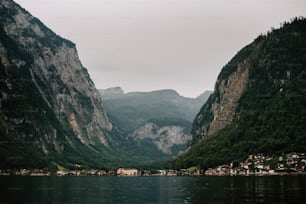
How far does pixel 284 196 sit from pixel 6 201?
2254 inches

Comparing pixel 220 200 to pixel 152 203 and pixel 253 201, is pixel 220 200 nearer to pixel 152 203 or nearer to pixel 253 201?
pixel 253 201

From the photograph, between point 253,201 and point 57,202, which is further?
point 57,202

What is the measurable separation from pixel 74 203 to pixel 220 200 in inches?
1217

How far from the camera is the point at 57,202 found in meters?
103

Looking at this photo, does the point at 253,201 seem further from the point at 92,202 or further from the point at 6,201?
the point at 6,201

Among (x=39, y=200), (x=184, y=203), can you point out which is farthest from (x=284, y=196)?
(x=39, y=200)

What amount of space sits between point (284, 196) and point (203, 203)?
58.7 ft

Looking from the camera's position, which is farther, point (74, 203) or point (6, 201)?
point (74, 203)

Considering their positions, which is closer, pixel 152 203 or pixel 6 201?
pixel 6 201

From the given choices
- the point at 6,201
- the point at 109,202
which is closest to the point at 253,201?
the point at 109,202

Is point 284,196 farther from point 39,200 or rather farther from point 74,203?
point 39,200

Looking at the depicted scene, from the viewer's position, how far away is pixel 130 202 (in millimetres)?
104625

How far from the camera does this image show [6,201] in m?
95.7

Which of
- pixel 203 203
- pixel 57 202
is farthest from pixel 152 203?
pixel 57 202
